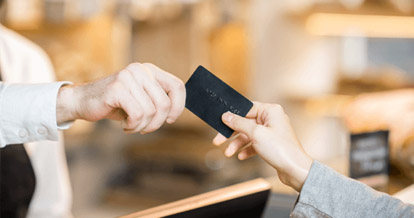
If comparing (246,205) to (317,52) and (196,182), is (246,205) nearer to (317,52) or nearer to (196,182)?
(196,182)

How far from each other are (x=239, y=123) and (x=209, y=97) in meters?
0.06

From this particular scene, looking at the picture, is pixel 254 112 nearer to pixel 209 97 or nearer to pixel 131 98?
pixel 209 97

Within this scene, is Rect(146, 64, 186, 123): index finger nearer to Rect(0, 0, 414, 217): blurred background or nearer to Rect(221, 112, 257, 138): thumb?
Rect(221, 112, 257, 138): thumb

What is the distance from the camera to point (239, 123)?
770mm

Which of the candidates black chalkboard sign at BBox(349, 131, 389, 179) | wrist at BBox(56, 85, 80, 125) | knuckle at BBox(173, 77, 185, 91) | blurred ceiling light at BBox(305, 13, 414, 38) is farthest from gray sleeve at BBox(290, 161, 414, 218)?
blurred ceiling light at BBox(305, 13, 414, 38)

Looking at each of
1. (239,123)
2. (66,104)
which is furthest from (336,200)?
(66,104)

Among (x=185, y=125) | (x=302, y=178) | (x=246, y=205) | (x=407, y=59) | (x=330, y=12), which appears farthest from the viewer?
(x=185, y=125)

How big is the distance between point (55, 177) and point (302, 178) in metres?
0.92

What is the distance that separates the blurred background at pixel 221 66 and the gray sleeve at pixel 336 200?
8.15 feet

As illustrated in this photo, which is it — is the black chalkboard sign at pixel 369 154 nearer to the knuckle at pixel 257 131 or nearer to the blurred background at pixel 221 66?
the knuckle at pixel 257 131

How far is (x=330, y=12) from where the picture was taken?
10.3ft

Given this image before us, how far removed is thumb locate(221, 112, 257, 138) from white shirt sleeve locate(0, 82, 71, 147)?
27 centimetres

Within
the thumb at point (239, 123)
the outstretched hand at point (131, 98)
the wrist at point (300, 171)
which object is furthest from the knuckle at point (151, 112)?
the wrist at point (300, 171)

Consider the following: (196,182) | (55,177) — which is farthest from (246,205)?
(196,182)
